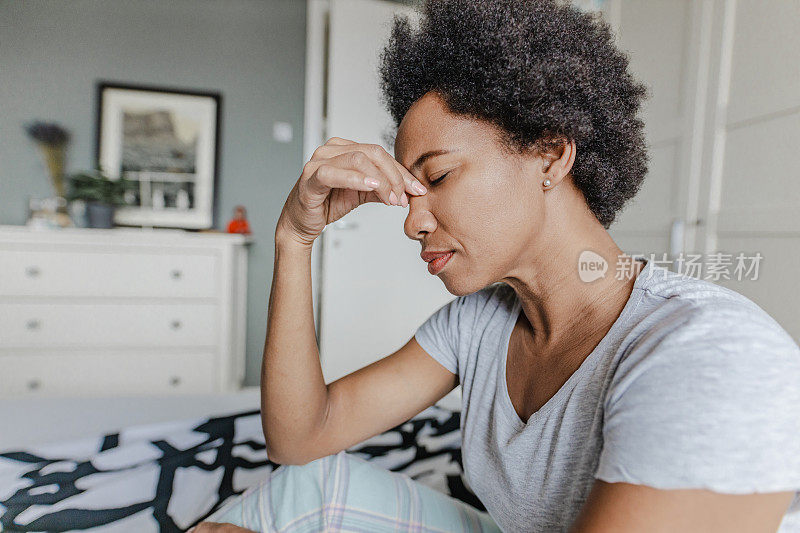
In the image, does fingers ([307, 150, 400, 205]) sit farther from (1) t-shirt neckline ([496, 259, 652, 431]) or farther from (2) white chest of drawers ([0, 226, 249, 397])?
(2) white chest of drawers ([0, 226, 249, 397])

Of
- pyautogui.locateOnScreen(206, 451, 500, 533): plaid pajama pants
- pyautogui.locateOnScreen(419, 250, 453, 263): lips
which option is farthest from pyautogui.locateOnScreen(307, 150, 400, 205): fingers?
pyautogui.locateOnScreen(206, 451, 500, 533): plaid pajama pants

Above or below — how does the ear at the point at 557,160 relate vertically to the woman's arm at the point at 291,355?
above

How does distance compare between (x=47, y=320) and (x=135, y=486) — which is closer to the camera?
(x=135, y=486)

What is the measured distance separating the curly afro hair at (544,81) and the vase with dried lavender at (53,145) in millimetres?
2722

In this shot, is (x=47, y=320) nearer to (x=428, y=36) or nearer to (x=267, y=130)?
(x=267, y=130)

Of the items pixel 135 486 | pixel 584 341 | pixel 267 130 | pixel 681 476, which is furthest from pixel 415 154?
pixel 267 130

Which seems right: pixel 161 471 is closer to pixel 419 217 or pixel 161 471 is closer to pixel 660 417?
pixel 419 217

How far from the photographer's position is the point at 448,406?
1658 millimetres

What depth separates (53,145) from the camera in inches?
115

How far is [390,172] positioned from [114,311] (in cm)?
221

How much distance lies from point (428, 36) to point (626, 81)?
1.15ft

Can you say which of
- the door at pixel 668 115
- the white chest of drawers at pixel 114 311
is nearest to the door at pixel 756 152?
the door at pixel 668 115

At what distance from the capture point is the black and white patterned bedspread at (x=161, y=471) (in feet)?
3.05

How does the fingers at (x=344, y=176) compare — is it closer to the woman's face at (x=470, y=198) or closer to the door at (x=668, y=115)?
the woman's face at (x=470, y=198)
